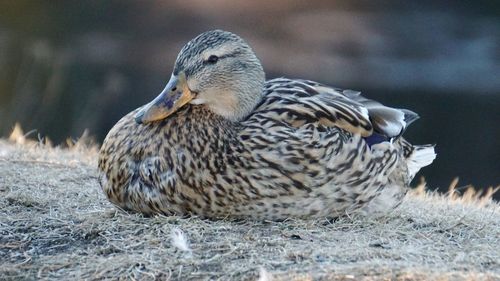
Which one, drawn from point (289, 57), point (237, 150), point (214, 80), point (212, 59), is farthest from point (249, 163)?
point (289, 57)

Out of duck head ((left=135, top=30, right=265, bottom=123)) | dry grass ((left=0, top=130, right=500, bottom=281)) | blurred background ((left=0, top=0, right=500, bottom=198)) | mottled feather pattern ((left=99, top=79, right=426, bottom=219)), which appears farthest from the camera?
blurred background ((left=0, top=0, right=500, bottom=198))

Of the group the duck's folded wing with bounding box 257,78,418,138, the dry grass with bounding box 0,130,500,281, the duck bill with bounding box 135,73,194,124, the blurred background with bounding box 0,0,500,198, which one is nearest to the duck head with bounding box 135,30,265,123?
the duck bill with bounding box 135,73,194,124

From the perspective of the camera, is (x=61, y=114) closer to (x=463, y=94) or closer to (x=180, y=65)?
(x=463, y=94)

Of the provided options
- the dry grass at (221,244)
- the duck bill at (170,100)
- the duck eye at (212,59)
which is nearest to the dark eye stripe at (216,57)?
the duck eye at (212,59)

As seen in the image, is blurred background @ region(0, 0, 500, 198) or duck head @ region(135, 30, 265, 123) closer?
duck head @ region(135, 30, 265, 123)

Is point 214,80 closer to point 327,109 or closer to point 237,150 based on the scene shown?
point 237,150

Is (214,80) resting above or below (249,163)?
above

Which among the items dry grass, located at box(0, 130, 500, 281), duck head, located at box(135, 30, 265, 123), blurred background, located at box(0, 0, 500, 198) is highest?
duck head, located at box(135, 30, 265, 123)

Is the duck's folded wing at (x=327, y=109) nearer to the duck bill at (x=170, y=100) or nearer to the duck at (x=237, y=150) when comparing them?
the duck at (x=237, y=150)

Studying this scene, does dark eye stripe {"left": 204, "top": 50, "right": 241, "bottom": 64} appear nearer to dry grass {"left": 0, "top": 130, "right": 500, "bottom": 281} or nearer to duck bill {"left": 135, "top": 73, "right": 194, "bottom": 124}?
duck bill {"left": 135, "top": 73, "right": 194, "bottom": 124}
